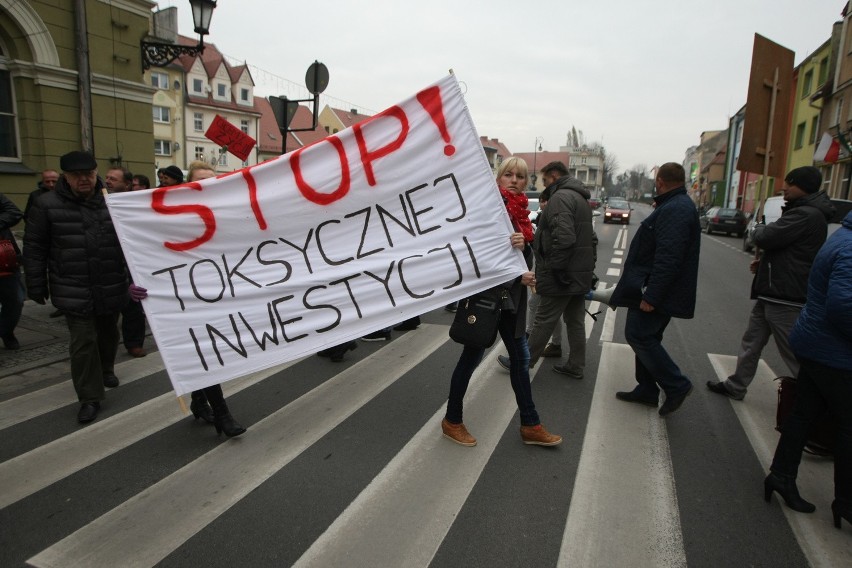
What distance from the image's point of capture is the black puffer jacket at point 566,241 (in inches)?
177

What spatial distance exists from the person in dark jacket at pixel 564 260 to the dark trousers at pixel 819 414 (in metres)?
2.00

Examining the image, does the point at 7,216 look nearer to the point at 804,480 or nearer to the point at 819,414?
the point at 819,414

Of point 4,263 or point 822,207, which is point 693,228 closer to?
point 822,207

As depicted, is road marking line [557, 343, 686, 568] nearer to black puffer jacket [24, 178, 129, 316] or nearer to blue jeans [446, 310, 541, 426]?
blue jeans [446, 310, 541, 426]

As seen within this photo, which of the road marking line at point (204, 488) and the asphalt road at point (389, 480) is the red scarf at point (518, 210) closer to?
the asphalt road at point (389, 480)

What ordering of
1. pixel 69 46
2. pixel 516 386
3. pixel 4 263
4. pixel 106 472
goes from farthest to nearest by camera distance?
pixel 69 46 → pixel 4 263 → pixel 516 386 → pixel 106 472

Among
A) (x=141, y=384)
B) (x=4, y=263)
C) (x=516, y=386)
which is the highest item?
(x=4, y=263)

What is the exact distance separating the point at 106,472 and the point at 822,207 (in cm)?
526

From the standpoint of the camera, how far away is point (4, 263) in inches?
209

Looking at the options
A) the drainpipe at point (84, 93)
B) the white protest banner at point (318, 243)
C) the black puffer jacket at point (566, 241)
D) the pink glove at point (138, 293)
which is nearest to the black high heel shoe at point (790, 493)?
the white protest banner at point (318, 243)

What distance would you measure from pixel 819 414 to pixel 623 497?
116 cm

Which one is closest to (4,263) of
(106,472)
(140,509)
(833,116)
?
(106,472)

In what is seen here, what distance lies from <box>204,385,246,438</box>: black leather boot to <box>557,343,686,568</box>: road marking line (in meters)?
2.30

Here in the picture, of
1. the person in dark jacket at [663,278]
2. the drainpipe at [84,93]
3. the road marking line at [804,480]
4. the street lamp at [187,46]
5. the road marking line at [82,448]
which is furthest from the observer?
the street lamp at [187,46]
